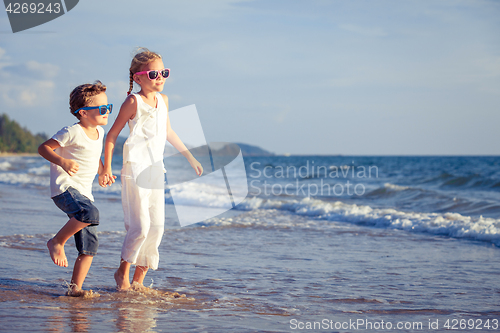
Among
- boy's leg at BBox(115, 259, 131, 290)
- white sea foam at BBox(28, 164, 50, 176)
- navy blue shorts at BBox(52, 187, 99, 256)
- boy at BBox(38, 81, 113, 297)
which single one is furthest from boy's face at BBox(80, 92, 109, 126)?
white sea foam at BBox(28, 164, 50, 176)

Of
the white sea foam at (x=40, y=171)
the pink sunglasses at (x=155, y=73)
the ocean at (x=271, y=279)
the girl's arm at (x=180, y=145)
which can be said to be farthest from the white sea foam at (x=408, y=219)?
the white sea foam at (x=40, y=171)

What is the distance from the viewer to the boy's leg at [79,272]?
3.08 meters

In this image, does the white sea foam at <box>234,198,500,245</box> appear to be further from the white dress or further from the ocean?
the white dress

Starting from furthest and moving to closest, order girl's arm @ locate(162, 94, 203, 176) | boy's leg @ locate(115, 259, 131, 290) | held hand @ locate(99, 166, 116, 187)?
girl's arm @ locate(162, 94, 203, 176) → boy's leg @ locate(115, 259, 131, 290) → held hand @ locate(99, 166, 116, 187)

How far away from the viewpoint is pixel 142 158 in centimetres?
313

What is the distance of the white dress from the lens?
3098 mm

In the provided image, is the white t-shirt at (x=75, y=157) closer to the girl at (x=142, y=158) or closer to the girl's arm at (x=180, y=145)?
the girl at (x=142, y=158)

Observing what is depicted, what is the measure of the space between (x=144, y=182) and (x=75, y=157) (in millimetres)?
487

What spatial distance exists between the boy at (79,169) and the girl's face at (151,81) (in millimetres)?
268

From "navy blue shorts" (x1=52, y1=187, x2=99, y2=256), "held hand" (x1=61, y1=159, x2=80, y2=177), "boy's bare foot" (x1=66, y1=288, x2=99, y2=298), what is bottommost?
"boy's bare foot" (x1=66, y1=288, x2=99, y2=298)

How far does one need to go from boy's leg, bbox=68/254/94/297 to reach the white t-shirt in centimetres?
45

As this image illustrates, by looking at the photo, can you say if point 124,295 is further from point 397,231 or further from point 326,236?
point 397,231

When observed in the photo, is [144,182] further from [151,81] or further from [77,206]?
[151,81]

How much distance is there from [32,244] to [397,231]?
219 inches
